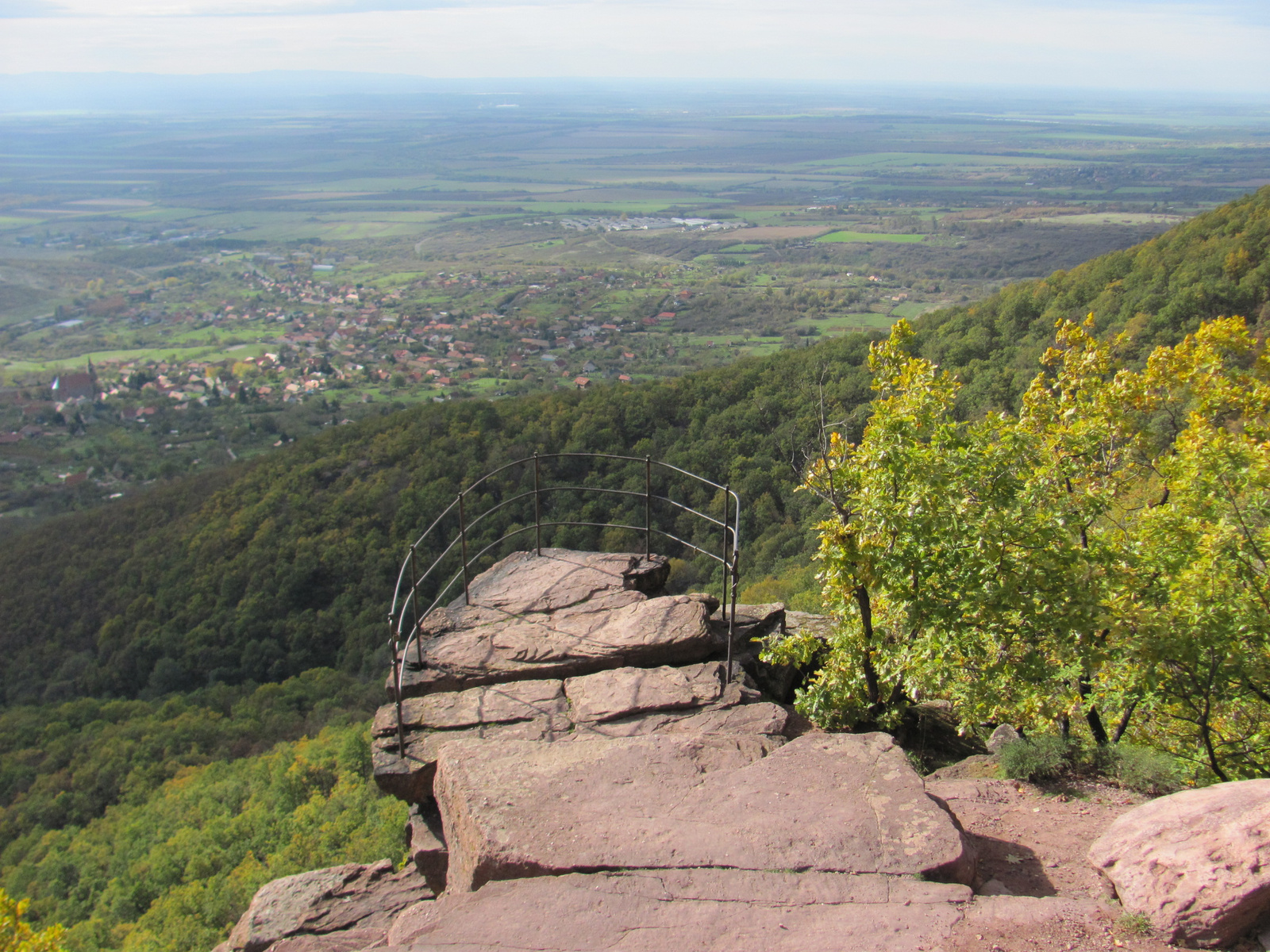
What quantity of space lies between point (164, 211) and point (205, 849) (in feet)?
673

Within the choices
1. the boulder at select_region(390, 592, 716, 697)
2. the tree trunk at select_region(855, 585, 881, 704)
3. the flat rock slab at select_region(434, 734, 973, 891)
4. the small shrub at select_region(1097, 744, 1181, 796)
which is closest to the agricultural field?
the boulder at select_region(390, 592, 716, 697)

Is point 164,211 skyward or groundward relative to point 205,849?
skyward

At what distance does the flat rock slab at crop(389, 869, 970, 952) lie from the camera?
4.92 meters

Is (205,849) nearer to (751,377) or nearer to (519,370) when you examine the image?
(751,377)

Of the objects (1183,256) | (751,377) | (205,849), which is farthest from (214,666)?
(1183,256)

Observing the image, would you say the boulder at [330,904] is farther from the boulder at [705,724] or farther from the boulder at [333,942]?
the boulder at [705,724]

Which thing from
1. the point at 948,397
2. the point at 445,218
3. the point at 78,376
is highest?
the point at 445,218

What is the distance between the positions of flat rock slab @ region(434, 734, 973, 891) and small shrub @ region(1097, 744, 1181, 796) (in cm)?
234

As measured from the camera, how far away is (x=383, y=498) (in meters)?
38.8

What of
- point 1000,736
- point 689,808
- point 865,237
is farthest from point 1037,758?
point 865,237

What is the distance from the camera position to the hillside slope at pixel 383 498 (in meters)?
34.1

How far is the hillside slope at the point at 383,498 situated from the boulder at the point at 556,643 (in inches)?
854

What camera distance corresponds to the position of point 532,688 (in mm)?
8320

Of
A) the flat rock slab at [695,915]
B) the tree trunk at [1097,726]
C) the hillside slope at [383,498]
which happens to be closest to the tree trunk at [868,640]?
the tree trunk at [1097,726]
